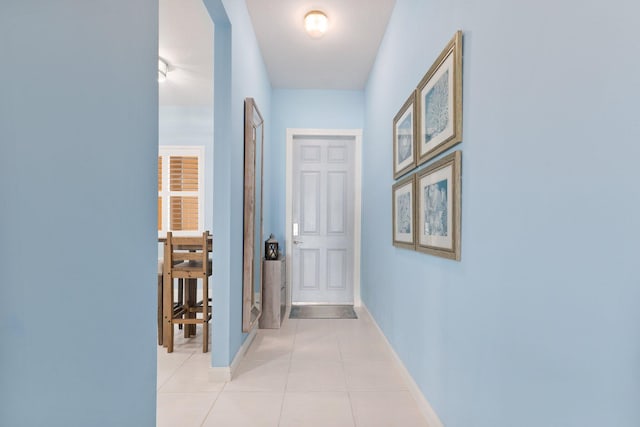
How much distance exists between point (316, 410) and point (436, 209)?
4.34ft

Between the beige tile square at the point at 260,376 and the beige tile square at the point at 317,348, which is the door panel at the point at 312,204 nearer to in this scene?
the beige tile square at the point at 317,348

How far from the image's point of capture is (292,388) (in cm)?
236

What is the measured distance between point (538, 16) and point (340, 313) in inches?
149

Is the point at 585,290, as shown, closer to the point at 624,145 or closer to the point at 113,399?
the point at 624,145

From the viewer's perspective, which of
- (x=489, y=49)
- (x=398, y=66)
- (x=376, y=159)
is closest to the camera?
(x=489, y=49)

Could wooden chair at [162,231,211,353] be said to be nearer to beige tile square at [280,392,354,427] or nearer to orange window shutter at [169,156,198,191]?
beige tile square at [280,392,354,427]

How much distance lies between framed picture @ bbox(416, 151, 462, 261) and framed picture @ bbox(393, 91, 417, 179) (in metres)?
0.24

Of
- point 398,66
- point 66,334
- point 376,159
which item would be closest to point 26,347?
point 66,334

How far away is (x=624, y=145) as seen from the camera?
734mm

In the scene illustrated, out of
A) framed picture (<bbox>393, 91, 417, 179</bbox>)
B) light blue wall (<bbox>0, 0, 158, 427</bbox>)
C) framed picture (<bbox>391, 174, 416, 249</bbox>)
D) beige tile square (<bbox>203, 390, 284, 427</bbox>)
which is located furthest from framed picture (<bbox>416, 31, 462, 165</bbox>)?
beige tile square (<bbox>203, 390, 284, 427</bbox>)

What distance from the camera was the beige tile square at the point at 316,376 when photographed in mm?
2375

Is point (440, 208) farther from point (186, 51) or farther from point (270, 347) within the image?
point (186, 51)

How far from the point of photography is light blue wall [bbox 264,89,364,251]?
185 inches

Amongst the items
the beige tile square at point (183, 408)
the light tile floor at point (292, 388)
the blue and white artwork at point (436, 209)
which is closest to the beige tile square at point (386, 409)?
the light tile floor at point (292, 388)
